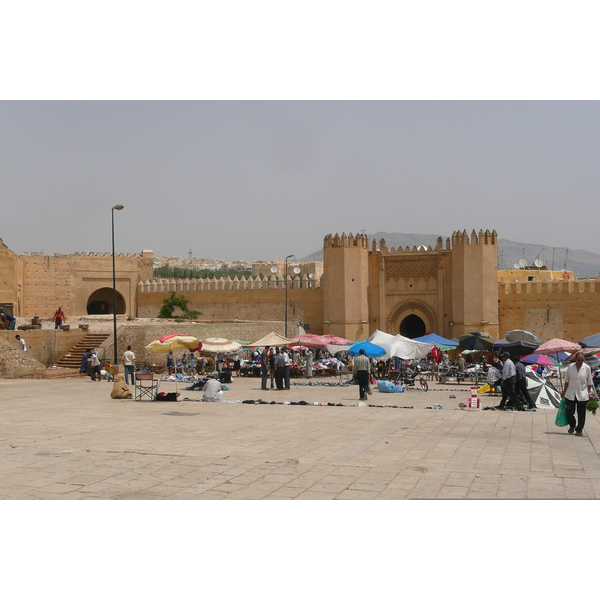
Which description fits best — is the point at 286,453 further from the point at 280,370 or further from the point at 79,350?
the point at 79,350

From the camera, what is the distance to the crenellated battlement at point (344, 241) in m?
32.5

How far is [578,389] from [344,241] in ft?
79.5

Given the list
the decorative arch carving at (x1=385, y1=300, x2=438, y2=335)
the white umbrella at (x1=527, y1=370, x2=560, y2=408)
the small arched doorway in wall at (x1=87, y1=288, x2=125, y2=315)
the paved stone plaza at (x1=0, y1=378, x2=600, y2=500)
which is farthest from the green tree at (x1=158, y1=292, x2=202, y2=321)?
the white umbrella at (x1=527, y1=370, x2=560, y2=408)

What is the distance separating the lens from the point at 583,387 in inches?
339

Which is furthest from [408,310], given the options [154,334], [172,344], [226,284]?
[172,344]

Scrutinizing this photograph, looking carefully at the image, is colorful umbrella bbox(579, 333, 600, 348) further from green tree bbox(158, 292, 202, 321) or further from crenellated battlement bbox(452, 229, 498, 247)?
green tree bbox(158, 292, 202, 321)

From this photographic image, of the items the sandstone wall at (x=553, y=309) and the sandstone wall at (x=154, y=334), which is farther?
the sandstone wall at (x=553, y=309)

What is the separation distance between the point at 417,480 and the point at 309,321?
1100 inches

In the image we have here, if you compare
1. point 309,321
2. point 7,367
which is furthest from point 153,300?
point 7,367

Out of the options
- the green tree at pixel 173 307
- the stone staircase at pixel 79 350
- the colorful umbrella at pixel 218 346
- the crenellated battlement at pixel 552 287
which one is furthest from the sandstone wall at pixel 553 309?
the stone staircase at pixel 79 350

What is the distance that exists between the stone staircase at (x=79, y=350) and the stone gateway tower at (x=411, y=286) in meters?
12.2

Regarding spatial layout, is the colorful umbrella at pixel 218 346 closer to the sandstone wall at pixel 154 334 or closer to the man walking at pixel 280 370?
the man walking at pixel 280 370

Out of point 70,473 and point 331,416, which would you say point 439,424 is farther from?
point 70,473

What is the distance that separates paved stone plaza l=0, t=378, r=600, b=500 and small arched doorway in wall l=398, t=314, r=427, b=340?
22.7 meters
